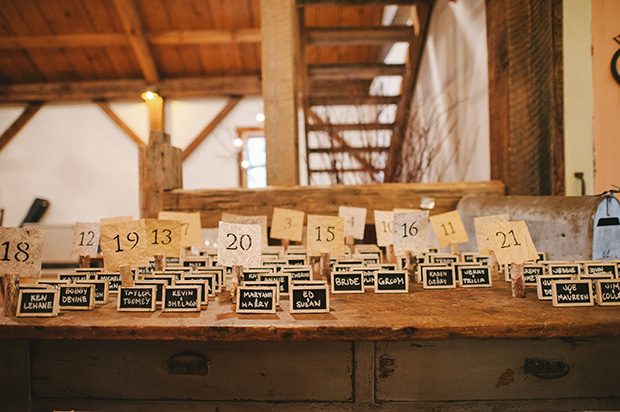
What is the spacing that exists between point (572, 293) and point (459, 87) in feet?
7.47

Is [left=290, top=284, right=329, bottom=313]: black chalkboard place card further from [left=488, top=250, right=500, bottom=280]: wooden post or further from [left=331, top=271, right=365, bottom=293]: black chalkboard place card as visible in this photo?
[left=488, top=250, right=500, bottom=280]: wooden post

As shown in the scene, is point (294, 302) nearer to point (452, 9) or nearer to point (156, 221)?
point (156, 221)

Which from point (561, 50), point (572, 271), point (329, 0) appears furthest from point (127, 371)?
point (329, 0)

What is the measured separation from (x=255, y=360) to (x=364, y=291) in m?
0.39

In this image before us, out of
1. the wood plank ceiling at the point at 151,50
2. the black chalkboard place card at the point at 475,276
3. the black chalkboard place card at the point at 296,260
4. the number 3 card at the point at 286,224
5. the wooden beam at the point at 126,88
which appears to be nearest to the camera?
the black chalkboard place card at the point at 475,276

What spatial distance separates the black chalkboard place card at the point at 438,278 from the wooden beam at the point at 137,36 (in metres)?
5.94

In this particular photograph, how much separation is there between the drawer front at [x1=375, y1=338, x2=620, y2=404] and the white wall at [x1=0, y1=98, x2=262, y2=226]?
21.0 ft

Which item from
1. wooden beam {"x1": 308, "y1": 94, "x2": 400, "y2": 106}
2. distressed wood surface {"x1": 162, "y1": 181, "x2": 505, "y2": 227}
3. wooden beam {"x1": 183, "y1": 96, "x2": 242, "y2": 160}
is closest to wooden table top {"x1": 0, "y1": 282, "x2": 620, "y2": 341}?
distressed wood surface {"x1": 162, "y1": 181, "x2": 505, "y2": 227}

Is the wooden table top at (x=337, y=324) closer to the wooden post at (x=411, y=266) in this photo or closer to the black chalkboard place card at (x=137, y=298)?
the black chalkboard place card at (x=137, y=298)

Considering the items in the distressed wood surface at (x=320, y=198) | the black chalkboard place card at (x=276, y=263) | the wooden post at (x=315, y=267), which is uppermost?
the distressed wood surface at (x=320, y=198)

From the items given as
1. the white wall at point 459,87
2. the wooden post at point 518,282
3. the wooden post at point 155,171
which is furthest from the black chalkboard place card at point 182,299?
the white wall at point 459,87

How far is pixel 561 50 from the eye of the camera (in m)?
1.88

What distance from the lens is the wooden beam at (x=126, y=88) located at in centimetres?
664

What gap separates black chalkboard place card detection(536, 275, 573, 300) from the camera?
3.13ft
